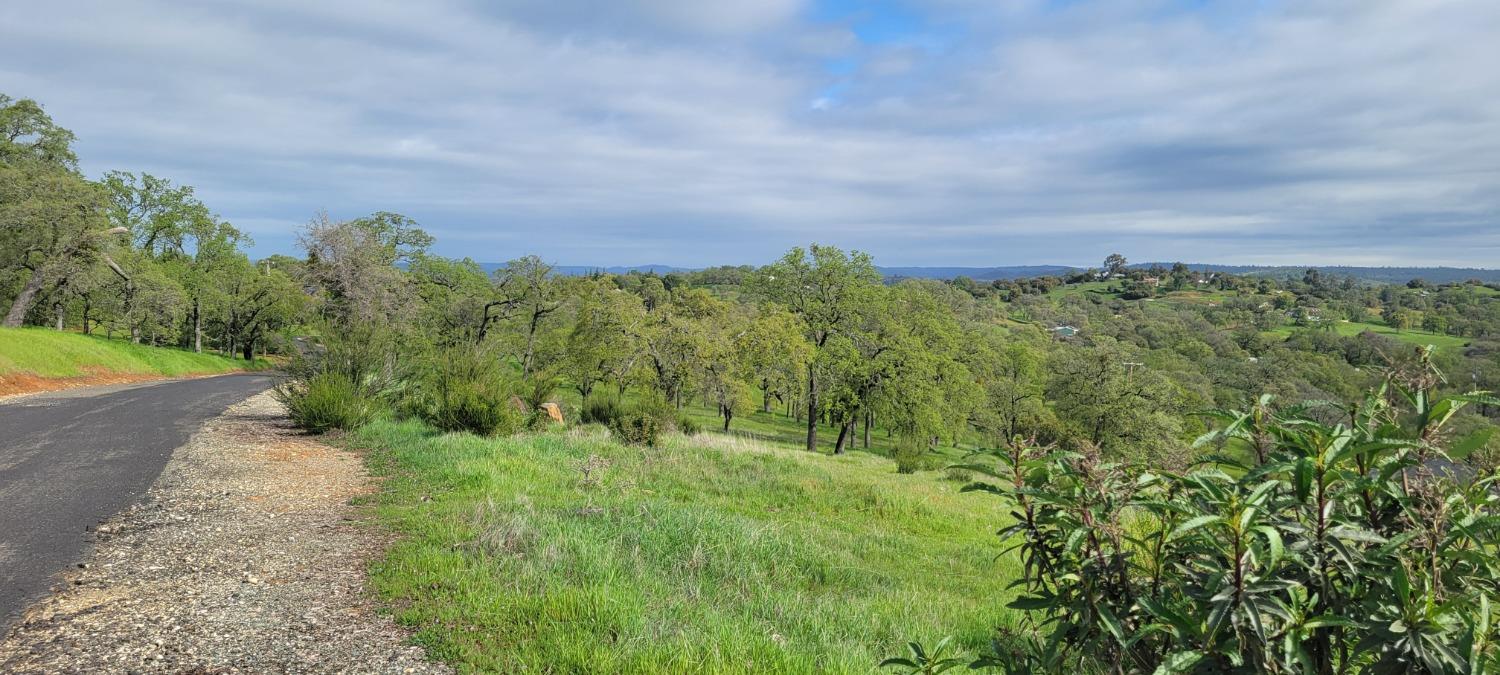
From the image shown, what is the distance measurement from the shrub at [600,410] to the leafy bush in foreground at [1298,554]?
1663 cm

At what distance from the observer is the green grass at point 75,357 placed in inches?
909

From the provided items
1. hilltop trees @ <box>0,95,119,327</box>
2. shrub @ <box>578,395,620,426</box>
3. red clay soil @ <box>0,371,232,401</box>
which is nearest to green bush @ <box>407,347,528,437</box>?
shrub @ <box>578,395,620,426</box>

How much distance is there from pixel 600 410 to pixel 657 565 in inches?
501

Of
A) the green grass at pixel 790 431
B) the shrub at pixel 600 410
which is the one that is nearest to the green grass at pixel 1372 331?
the green grass at pixel 790 431

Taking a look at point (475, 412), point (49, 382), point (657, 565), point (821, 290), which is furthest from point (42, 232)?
point (657, 565)

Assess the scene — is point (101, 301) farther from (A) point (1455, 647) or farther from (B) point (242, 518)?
(A) point (1455, 647)

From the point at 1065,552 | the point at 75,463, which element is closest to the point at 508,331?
the point at 75,463

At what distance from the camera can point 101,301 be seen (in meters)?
37.8

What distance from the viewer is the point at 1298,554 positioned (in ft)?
5.30

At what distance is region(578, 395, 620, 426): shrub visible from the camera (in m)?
18.1

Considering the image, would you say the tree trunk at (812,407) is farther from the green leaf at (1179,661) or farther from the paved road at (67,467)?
the green leaf at (1179,661)

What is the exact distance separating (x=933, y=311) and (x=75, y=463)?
41788mm

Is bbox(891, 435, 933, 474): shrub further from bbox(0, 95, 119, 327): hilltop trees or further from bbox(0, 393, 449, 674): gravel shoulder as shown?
bbox(0, 95, 119, 327): hilltop trees

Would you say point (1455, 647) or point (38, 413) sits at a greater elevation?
point (1455, 647)
